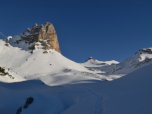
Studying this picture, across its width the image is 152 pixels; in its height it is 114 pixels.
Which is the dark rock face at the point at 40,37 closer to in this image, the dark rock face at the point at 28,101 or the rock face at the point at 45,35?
the rock face at the point at 45,35

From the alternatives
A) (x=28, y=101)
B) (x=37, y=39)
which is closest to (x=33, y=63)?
(x=37, y=39)

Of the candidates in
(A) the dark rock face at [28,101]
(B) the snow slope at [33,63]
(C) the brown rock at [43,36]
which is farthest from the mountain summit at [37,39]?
(A) the dark rock face at [28,101]

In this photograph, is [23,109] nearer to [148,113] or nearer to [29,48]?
[148,113]

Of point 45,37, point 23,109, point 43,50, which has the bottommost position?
point 23,109

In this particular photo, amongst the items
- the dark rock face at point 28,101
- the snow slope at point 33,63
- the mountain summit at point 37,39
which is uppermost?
the mountain summit at point 37,39

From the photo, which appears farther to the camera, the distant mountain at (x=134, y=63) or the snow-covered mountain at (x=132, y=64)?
the snow-covered mountain at (x=132, y=64)

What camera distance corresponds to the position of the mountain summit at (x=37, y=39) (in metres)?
47.4

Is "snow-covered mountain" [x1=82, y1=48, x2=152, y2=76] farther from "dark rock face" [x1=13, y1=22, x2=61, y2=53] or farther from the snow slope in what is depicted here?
"dark rock face" [x1=13, y1=22, x2=61, y2=53]

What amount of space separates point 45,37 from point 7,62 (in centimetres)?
2156

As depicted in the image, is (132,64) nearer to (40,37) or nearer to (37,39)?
(40,37)

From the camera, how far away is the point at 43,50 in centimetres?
4659

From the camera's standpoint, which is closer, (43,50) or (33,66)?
(33,66)

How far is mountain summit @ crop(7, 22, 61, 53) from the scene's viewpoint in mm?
47406

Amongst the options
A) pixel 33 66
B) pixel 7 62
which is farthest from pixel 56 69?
pixel 7 62
